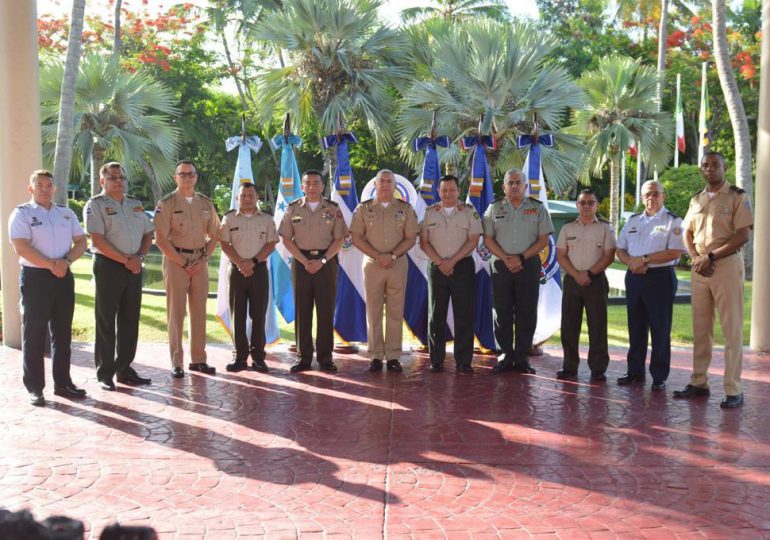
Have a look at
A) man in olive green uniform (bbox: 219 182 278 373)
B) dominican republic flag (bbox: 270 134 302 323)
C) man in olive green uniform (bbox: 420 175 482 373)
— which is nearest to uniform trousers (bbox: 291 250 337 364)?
man in olive green uniform (bbox: 219 182 278 373)

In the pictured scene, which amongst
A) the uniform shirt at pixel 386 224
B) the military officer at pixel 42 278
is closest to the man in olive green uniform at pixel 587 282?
the uniform shirt at pixel 386 224

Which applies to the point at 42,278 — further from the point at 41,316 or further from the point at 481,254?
the point at 481,254

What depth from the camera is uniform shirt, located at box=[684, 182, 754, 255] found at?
606 cm

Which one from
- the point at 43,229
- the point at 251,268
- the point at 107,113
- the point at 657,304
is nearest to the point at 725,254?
the point at 657,304

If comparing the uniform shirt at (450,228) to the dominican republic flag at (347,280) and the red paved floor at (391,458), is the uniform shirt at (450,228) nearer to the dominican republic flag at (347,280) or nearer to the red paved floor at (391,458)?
the dominican republic flag at (347,280)

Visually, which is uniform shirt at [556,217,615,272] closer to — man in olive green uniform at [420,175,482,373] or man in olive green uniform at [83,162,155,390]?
man in olive green uniform at [420,175,482,373]

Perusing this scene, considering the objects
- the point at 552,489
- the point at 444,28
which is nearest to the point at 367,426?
the point at 552,489

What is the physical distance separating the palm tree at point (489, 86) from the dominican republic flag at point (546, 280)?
23.2ft

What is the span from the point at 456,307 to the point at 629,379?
1626 mm

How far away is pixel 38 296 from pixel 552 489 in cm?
406

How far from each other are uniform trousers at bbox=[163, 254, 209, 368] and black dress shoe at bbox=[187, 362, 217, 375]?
0.62 feet

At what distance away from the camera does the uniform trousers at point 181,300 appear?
7180 mm

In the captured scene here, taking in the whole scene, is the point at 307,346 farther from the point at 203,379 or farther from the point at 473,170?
the point at 473,170

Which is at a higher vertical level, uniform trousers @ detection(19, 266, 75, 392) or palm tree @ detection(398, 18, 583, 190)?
palm tree @ detection(398, 18, 583, 190)
